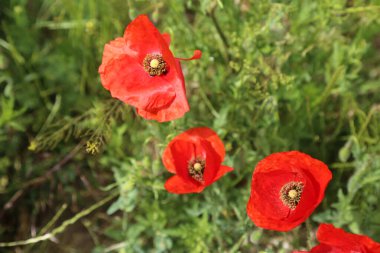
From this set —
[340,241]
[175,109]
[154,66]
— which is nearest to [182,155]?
[175,109]

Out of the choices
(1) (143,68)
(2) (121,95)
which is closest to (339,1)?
(1) (143,68)

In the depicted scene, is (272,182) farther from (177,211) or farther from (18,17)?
(18,17)

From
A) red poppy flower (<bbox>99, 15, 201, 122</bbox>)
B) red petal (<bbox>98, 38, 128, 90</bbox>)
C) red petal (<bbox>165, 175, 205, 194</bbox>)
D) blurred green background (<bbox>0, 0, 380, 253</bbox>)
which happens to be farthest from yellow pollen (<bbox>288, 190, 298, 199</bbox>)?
red petal (<bbox>98, 38, 128, 90</bbox>)

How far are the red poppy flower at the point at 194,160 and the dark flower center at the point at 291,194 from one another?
0.24 m

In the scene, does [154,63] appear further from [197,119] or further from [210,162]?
[197,119]

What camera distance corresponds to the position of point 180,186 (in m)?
1.66

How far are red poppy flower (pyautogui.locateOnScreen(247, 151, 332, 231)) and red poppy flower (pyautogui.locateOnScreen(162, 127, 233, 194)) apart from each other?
5.1 inches

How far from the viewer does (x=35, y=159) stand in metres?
2.61

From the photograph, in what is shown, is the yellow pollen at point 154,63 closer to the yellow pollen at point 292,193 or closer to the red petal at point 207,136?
the red petal at point 207,136

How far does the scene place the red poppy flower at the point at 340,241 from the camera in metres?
1.40

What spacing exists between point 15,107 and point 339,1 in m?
1.67

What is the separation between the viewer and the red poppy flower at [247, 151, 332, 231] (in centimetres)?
149

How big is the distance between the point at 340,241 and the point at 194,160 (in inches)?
24.5

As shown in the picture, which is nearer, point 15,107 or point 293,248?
point 293,248
